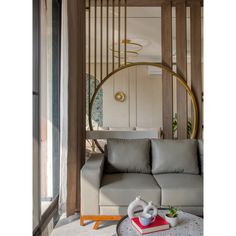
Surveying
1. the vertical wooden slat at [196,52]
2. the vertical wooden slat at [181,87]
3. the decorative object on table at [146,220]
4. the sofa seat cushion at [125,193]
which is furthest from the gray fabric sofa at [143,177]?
the vertical wooden slat at [196,52]

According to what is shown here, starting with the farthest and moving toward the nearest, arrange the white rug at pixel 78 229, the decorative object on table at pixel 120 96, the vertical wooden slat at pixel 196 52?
the decorative object on table at pixel 120 96
the vertical wooden slat at pixel 196 52
the white rug at pixel 78 229

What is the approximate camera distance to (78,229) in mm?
2242

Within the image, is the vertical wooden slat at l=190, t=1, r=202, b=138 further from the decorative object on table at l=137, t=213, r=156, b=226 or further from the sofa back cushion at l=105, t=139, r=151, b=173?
the decorative object on table at l=137, t=213, r=156, b=226

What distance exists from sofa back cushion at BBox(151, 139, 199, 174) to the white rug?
2.87 ft

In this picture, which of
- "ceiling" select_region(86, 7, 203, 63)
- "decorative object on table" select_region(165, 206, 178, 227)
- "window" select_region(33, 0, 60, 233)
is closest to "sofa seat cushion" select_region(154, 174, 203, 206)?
"decorative object on table" select_region(165, 206, 178, 227)

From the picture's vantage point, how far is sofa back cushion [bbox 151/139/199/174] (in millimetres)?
2729

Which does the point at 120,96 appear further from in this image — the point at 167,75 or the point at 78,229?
the point at 78,229

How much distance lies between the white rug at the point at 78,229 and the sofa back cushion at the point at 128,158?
65 cm

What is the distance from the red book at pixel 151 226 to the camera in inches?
62.5

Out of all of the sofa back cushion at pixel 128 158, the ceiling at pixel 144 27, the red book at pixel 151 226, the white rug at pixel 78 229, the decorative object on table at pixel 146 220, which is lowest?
the white rug at pixel 78 229

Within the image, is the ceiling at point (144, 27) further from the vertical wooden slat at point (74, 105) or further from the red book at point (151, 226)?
the red book at point (151, 226)

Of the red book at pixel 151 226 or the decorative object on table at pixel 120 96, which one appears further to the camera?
the decorative object on table at pixel 120 96
